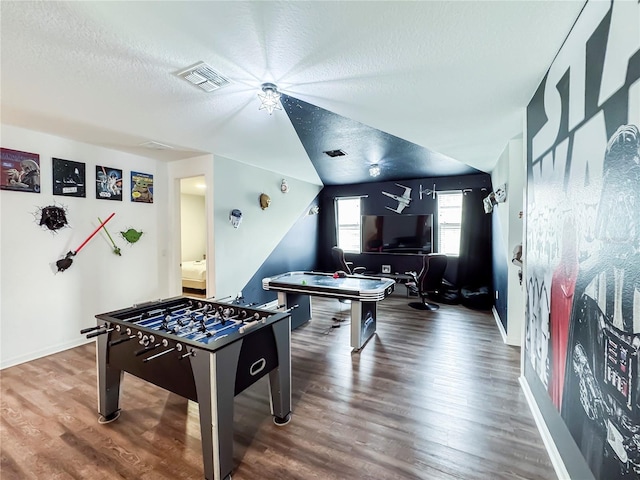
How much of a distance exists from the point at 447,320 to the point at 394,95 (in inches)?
140

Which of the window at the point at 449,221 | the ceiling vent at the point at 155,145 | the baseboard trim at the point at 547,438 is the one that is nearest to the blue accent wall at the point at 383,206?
the window at the point at 449,221

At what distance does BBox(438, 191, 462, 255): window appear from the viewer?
232 inches

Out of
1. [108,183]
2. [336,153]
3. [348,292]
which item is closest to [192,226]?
[108,183]

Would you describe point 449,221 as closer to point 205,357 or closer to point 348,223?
point 348,223

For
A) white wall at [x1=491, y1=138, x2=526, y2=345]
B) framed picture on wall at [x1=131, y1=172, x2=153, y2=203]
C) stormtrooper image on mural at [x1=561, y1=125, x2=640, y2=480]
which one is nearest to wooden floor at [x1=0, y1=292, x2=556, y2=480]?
white wall at [x1=491, y1=138, x2=526, y2=345]

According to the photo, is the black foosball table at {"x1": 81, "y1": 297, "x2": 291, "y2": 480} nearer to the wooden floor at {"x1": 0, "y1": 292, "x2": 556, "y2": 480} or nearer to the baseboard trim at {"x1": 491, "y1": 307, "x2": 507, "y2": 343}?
the wooden floor at {"x1": 0, "y1": 292, "x2": 556, "y2": 480}

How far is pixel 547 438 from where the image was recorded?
72.5 inches

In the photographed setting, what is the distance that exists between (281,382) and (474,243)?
4946 mm

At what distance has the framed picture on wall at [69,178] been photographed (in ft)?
10.9

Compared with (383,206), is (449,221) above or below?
below

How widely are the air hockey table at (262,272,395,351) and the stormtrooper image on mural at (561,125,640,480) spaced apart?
2.00 meters

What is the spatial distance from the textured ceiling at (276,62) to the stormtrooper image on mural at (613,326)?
3.13 feet

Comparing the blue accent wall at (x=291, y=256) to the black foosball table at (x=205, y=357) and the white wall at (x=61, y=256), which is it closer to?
the white wall at (x=61, y=256)

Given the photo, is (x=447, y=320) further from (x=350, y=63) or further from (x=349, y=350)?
(x=350, y=63)
